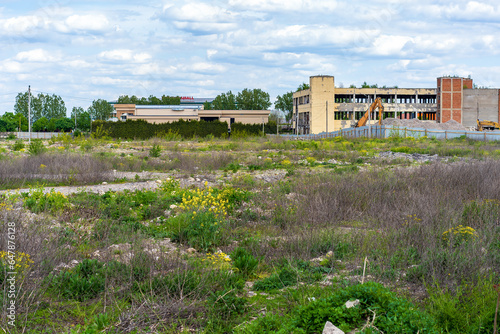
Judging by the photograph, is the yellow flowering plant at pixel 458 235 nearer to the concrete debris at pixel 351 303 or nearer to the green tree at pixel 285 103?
the concrete debris at pixel 351 303

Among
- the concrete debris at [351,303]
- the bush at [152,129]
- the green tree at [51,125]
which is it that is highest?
the green tree at [51,125]

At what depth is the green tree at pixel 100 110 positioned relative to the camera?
116562 mm

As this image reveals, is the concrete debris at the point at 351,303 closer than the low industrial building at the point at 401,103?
→ Yes

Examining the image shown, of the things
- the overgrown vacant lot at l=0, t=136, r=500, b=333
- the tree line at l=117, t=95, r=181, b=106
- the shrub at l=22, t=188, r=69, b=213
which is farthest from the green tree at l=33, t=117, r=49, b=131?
the shrub at l=22, t=188, r=69, b=213

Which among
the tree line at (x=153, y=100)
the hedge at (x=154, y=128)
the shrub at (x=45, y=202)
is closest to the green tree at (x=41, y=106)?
the tree line at (x=153, y=100)

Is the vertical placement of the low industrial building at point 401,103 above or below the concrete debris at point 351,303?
above

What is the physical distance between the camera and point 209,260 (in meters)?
6.66

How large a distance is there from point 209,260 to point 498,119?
98.0m

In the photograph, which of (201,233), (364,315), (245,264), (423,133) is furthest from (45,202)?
(423,133)

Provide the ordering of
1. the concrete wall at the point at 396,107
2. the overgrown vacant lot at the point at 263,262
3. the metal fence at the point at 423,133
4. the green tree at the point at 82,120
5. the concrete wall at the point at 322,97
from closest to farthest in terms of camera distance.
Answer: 1. the overgrown vacant lot at the point at 263,262
2. the metal fence at the point at 423,133
3. the concrete wall at the point at 322,97
4. the concrete wall at the point at 396,107
5. the green tree at the point at 82,120

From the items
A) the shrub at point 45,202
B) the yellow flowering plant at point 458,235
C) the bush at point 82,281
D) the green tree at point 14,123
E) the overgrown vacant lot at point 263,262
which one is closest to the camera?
the overgrown vacant lot at point 263,262

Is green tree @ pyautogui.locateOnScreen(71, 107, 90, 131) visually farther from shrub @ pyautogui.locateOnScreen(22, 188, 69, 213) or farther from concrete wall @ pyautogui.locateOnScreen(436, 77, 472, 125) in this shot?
shrub @ pyautogui.locateOnScreen(22, 188, 69, 213)

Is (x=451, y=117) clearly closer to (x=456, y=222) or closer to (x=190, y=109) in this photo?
(x=190, y=109)

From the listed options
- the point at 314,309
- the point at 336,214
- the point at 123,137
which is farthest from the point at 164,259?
the point at 123,137
